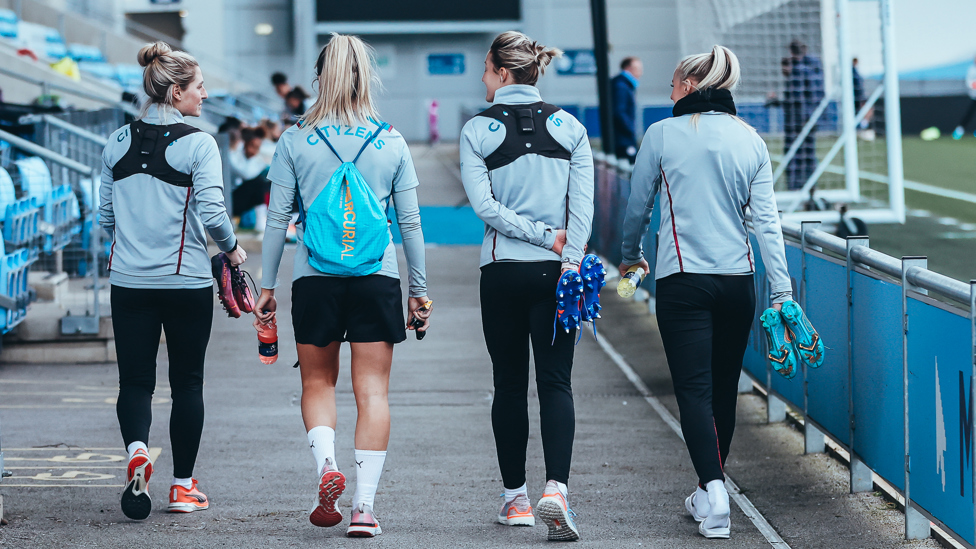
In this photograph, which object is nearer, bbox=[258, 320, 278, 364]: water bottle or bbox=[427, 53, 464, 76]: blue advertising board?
bbox=[258, 320, 278, 364]: water bottle

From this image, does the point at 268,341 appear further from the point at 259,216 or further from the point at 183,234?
the point at 259,216

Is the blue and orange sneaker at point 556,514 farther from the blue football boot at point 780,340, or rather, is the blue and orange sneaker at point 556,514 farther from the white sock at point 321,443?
the blue football boot at point 780,340

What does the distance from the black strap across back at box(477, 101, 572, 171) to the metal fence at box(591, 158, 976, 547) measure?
1.40 meters

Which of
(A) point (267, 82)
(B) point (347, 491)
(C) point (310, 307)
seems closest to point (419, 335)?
(C) point (310, 307)

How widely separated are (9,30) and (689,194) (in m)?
21.7

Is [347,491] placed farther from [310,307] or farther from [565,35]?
[565,35]

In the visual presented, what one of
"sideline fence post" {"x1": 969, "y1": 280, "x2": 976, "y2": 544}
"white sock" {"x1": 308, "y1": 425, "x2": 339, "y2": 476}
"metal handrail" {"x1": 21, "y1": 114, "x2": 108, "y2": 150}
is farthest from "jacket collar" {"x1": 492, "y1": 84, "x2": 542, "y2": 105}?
"metal handrail" {"x1": 21, "y1": 114, "x2": 108, "y2": 150}

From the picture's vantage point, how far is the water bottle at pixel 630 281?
4625 millimetres

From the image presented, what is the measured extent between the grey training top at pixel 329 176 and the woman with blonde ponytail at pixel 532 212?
0.25m

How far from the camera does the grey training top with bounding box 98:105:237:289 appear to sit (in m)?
4.39

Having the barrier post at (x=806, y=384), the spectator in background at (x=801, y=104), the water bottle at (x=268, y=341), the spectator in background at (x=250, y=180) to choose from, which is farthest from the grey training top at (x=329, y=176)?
the spectator in background at (x=250, y=180)

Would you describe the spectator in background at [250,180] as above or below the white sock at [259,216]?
above

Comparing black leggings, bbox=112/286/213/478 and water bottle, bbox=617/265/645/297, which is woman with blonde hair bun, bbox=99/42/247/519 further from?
water bottle, bbox=617/265/645/297

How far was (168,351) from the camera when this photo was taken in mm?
4516
